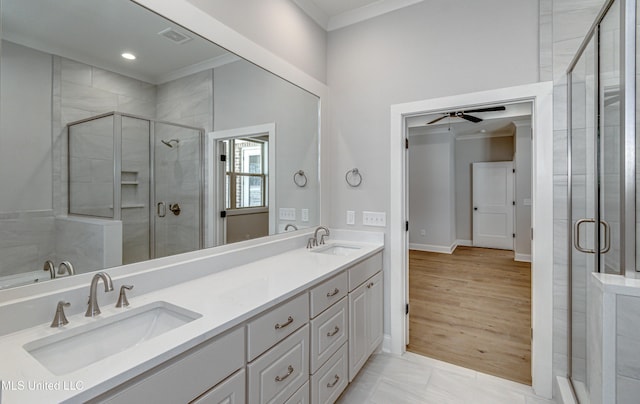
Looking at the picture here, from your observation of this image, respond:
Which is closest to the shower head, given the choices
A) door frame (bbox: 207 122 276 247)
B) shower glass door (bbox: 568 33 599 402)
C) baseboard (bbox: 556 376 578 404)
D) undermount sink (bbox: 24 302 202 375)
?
door frame (bbox: 207 122 276 247)

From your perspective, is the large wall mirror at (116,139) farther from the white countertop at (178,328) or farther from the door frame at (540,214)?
the door frame at (540,214)

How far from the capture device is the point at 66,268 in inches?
44.4

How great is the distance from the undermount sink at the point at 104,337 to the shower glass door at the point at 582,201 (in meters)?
1.93

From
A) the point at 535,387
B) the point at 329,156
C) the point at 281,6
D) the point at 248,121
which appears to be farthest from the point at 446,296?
the point at 281,6

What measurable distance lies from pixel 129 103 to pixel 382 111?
71.1 inches

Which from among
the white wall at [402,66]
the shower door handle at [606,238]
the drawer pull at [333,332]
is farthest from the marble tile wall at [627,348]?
the white wall at [402,66]

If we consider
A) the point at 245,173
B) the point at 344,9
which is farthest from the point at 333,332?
the point at 344,9

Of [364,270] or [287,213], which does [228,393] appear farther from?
[287,213]

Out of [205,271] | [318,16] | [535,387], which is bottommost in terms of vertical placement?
[535,387]

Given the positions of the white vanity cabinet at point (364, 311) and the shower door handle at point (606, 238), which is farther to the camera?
the white vanity cabinet at point (364, 311)

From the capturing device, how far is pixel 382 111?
2465 millimetres

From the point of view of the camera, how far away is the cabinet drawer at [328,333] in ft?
5.01

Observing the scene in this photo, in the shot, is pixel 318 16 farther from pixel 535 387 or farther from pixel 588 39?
pixel 535 387

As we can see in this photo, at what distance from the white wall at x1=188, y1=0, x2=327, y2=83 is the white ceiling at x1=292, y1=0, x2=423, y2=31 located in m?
0.07
